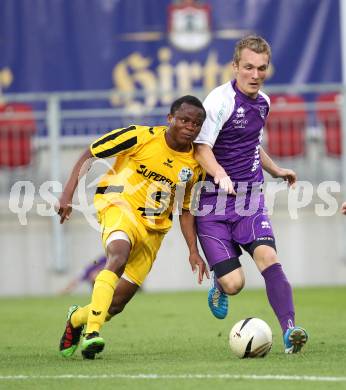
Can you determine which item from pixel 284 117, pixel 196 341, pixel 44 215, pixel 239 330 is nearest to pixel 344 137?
pixel 284 117

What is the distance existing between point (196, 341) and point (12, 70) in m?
8.44

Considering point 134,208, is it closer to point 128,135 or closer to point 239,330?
point 128,135

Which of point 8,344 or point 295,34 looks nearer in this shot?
point 8,344

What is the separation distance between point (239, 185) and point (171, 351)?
129cm

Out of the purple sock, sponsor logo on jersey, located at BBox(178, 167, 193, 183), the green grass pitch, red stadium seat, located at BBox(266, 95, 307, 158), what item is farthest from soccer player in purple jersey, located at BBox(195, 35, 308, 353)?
red stadium seat, located at BBox(266, 95, 307, 158)

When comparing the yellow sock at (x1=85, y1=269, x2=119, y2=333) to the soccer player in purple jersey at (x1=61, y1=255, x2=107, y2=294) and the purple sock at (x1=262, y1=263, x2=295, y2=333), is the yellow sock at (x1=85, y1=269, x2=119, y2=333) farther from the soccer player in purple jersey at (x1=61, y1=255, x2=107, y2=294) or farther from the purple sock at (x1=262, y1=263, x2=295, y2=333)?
the soccer player in purple jersey at (x1=61, y1=255, x2=107, y2=294)

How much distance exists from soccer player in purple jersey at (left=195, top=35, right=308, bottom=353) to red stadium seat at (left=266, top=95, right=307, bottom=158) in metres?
6.95

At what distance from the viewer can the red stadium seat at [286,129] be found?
632 inches

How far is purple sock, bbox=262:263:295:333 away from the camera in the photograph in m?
8.48

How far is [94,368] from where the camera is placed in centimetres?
777

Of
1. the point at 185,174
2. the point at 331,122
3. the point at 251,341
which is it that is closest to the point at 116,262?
the point at 185,174

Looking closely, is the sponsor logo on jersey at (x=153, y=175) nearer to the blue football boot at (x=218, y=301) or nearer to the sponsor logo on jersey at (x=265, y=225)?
the sponsor logo on jersey at (x=265, y=225)

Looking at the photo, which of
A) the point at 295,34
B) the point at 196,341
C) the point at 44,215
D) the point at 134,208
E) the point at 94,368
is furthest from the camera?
the point at 295,34

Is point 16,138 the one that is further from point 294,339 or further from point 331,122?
point 294,339
